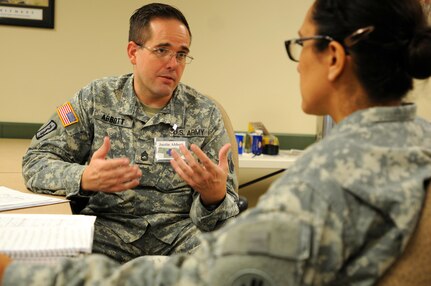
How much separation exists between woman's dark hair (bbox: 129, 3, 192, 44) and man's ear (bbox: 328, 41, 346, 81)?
3.53 feet

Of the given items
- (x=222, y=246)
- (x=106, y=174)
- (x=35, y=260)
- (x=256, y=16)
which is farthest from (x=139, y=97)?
(x=256, y=16)

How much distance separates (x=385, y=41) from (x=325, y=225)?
0.32 meters

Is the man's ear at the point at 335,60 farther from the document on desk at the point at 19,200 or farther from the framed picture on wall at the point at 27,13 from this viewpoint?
the framed picture on wall at the point at 27,13

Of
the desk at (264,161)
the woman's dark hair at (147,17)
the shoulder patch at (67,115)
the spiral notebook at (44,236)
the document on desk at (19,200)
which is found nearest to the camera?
the spiral notebook at (44,236)

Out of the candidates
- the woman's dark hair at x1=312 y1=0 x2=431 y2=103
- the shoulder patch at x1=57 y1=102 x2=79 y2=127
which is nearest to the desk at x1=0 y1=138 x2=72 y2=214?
the shoulder patch at x1=57 y1=102 x2=79 y2=127

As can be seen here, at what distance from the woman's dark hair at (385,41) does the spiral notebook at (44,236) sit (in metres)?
0.64

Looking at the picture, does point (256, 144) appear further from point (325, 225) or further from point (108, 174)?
point (325, 225)

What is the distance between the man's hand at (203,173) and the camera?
141 cm

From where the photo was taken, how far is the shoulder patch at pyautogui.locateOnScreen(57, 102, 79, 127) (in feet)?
5.51

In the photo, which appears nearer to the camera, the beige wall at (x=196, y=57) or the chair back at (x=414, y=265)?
the chair back at (x=414, y=265)

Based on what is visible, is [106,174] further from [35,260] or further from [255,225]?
[255,225]

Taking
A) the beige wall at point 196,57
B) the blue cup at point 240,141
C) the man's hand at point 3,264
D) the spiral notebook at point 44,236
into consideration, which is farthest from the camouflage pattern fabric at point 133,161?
the beige wall at point 196,57

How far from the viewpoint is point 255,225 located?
66 centimetres

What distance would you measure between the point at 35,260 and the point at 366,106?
0.69m
